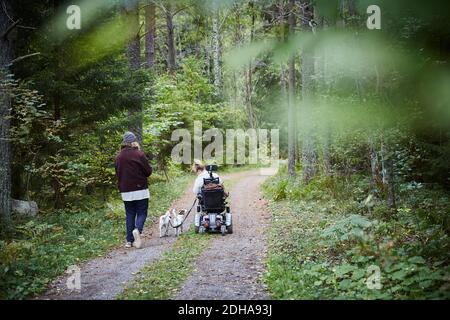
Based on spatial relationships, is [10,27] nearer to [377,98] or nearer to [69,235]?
[69,235]

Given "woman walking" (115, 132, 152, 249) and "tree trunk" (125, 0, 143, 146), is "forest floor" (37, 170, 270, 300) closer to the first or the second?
"woman walking" (115, 132, 152, 249)

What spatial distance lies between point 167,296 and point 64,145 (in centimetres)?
718

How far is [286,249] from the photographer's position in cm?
778

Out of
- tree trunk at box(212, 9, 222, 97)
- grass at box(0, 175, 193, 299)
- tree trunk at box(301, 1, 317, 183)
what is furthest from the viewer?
tree trunk at box(212, 9, 222, 97)

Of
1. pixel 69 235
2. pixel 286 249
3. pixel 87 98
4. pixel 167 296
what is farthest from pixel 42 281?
pixel 87 98

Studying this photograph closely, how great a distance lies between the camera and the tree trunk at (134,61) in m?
12.8

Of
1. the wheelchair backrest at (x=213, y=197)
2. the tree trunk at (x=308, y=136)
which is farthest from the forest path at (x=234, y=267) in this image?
the tree trunk at (x=308, y=136)

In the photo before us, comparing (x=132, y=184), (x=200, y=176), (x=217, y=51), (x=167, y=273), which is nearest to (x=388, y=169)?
(x=200, y=176)

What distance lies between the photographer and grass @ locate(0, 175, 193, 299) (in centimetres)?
600

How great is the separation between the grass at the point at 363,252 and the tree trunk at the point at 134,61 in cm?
578

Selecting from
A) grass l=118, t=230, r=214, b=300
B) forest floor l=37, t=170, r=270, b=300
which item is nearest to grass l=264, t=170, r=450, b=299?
forest floor l=37, t=170, r=270, b=300

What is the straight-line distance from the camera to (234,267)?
275 inches

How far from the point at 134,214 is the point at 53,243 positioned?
6.03 ft

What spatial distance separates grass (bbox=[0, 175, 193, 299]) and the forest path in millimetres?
2323
